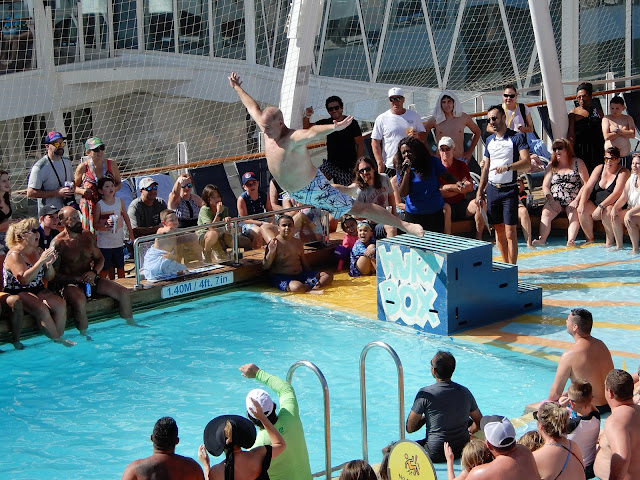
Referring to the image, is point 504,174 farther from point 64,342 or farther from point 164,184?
point 64,342

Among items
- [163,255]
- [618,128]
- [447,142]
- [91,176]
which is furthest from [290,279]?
[618,128]

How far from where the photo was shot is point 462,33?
21.8m

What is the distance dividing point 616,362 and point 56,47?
49.2 ft

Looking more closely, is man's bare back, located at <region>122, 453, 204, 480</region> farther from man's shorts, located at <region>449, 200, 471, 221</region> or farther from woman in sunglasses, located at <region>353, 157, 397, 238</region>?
man's shorts, located at <region>449, 200, 471, 221</region>

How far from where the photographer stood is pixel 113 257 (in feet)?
38.2

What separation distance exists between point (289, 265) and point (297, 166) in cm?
345

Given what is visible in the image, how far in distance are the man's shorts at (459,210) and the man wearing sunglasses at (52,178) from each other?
5339mm

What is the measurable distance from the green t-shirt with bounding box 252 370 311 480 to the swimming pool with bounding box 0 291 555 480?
177cm

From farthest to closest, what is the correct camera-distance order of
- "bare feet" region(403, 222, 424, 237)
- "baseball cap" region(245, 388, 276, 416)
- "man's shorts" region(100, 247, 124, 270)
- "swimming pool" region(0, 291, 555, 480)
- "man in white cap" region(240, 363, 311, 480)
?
"man's shorts" region(100, 247, 124, 270) → "bare feet" region(403, 222, 424, 237) → "swimming pool" region(0, 291, 555, 480) → "man in white cap" region(240, 363, 311, 480) → "baseball cap" region(245, 388, 276, 416)

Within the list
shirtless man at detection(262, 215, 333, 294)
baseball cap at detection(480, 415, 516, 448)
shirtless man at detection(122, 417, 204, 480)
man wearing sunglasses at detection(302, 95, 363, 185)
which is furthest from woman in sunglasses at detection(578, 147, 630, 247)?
shirtless man at detection(122, 417, 204, 480)

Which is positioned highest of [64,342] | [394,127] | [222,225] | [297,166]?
[394,127]

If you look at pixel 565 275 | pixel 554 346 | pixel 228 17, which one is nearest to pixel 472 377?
pixel 554 346

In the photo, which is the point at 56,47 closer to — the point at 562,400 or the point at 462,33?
the point at 462,33

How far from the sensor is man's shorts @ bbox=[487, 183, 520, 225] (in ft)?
38.8
